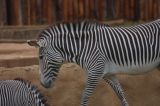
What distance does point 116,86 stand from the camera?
406 inches

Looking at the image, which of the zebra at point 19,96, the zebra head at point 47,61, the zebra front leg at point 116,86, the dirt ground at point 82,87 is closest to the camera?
the zebra at point 19,96

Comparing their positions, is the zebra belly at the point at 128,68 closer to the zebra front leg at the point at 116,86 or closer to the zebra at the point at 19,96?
the zebra front leg at the point at 116,86

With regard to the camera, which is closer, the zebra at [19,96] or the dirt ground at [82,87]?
the zebra at [19,96]

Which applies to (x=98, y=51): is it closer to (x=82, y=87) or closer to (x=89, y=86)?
(x=89, y=86)

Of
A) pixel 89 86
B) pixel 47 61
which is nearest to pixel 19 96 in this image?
pixel 47 61

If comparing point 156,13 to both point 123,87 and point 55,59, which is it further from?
point 55,59

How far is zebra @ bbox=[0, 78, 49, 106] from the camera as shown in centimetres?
909

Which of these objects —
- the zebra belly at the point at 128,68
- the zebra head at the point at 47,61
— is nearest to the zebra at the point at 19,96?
the zebra head at the point at 47,61

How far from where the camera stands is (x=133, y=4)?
14.6 metres

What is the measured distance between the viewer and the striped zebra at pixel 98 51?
32.7 ft

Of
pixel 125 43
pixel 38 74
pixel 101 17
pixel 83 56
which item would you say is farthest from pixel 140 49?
pixel 101 17

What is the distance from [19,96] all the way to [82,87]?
79.0 inches

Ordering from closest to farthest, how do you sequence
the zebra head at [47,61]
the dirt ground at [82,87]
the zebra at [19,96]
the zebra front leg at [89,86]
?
the zebra at [19,96], the zebra front leg at [89,86], the zebra head at [47,61], the dirt ground at [82,87]

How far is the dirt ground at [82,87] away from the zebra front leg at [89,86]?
920mm
